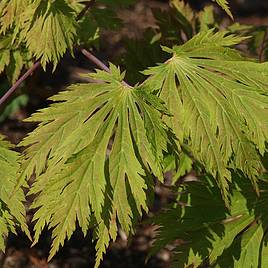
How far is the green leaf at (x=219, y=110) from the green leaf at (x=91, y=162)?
0.08 m

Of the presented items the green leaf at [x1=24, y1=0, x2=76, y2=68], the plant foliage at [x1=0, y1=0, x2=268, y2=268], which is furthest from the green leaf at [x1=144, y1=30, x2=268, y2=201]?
the green leaf at [x1=24, y1=0, x2=76, y2=68]

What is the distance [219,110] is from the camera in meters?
1.61

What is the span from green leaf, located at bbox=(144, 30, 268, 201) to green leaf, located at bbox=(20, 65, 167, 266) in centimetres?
8

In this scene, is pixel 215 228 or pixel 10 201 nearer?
pixel 10 201

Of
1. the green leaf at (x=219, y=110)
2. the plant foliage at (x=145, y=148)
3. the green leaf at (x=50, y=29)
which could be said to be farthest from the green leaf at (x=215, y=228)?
the green leaf at (x=50, y=29)

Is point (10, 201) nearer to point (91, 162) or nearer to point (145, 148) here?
point (91, 162)

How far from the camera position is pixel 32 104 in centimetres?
351

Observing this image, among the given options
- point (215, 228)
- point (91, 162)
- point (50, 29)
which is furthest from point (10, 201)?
point (215, 228)

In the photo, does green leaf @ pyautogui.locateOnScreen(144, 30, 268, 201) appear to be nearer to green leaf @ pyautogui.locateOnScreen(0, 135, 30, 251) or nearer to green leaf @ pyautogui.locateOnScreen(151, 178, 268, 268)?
green leaf @ pyautogui.locateOnScreen(151, 178, 268, 268)

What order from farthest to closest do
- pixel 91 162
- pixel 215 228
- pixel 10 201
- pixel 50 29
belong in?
pixel 215 228
pixel 50 29
pixel 10 201
pixel 91 162

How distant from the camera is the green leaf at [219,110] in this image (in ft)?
5.15

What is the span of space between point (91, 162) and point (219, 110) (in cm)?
37

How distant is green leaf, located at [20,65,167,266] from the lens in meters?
1.50

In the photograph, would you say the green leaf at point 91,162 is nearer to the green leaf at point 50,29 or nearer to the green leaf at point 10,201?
the green leaf at point 10,201
